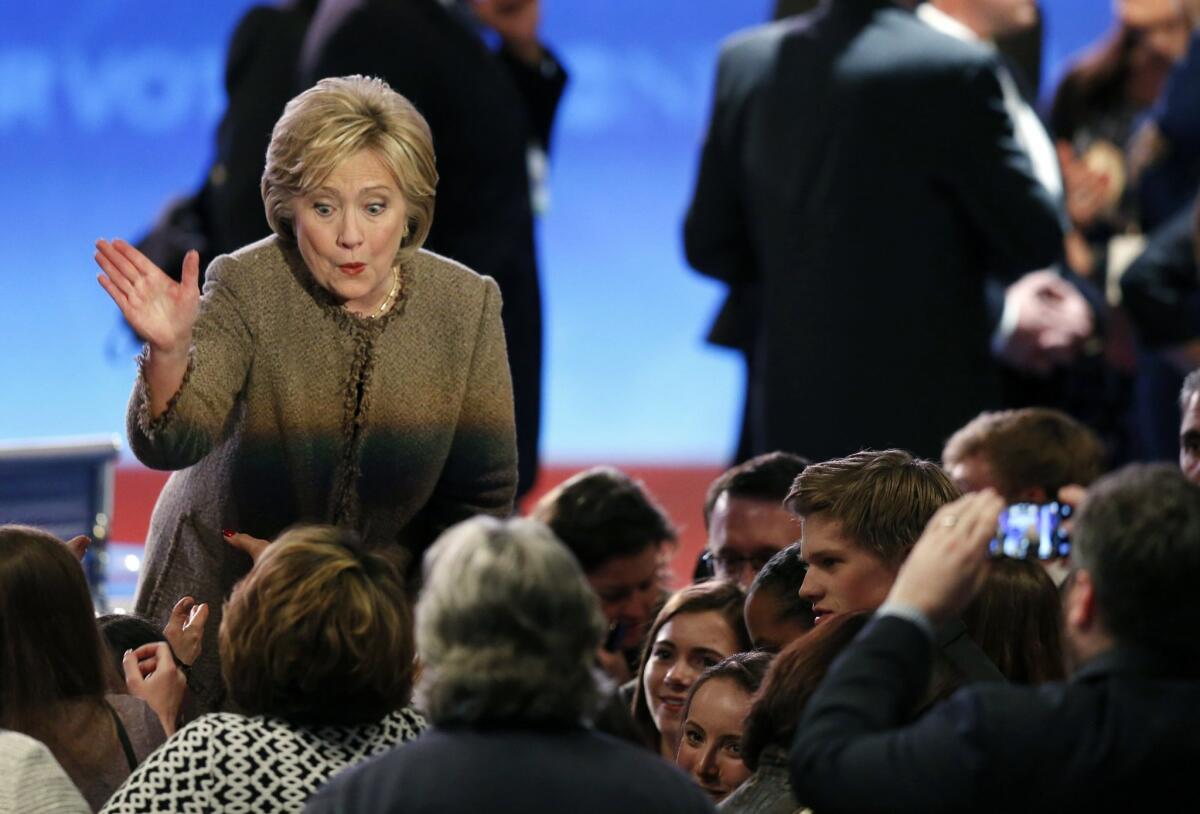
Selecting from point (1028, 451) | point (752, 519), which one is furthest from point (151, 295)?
point (1028, 451)

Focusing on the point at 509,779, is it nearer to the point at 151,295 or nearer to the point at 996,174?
the point at 151,295

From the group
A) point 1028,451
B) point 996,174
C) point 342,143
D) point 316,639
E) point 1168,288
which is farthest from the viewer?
point 1168,288

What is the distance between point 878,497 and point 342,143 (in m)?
0.94

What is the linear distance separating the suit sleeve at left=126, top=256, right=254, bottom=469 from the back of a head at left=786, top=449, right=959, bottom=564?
0.84 meters

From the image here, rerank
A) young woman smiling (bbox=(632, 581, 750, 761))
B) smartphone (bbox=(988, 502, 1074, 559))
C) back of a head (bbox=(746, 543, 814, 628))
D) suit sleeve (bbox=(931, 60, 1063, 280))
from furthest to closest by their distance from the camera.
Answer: suit sleeve (bbox=(931, 60, 1063, 280))
smartphone (bbox=(988, 502, 1074, 559))
young woman smiling (bbox=(632, 581, 750, 761))
back of a head (bbox=(746, 543, 814, 628))

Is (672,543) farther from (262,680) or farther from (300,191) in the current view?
(262,680)

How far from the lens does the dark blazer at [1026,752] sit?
95.4 inches

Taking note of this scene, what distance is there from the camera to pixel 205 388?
11.1 ft

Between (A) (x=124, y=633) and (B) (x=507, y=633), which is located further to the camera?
(A) (x=124, y=633)

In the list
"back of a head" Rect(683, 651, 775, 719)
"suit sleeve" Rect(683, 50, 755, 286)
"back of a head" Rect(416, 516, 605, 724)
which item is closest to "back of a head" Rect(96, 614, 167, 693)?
"back of a head" Rect(683, 651, 775, 719)

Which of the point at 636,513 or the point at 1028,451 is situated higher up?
the point at 1028,451

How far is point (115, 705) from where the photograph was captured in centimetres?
324

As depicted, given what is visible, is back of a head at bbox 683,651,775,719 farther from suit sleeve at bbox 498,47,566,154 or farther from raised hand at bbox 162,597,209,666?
suit sleeve at bbox 498,47,566,154

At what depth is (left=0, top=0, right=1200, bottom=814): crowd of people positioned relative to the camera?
2463mm
